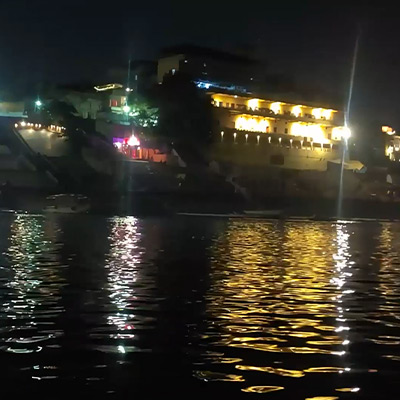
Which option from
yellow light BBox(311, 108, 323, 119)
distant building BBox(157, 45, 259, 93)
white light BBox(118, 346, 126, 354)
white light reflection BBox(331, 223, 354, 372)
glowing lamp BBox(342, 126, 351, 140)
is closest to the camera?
white light BBox(118, 346, 126, 354)

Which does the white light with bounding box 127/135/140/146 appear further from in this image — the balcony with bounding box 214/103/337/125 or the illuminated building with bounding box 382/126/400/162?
the illuminated building with bounding box 382/126/400/162

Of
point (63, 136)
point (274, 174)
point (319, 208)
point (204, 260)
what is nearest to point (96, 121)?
point (63, 136)

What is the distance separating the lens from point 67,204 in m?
45.6

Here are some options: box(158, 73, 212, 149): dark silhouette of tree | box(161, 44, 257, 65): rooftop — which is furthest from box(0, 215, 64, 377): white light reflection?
box(161, 44, 257, 65): rooftop

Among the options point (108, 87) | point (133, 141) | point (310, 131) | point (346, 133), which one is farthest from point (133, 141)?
point (346, 133)

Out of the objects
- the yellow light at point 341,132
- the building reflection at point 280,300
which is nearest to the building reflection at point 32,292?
the building reflection at point 280,300

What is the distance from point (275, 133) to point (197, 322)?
6420cm

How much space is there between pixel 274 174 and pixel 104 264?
45869mm

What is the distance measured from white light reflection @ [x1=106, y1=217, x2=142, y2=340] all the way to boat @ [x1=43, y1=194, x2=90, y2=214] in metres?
14.9

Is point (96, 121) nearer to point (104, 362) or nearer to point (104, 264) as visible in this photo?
point (104, 264)

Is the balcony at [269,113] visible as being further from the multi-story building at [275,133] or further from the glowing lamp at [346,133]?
the glowing lamp at [346,133]

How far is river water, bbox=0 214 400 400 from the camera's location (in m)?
7.03

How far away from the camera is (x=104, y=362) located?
778 cm

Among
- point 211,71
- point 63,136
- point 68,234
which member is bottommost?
point 68,234
